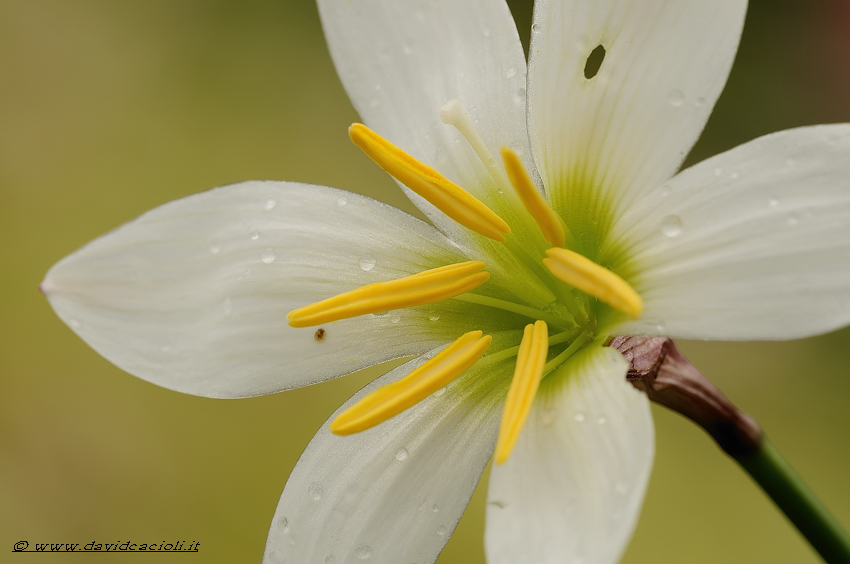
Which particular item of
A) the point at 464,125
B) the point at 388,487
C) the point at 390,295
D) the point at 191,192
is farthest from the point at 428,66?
the point at 191,192

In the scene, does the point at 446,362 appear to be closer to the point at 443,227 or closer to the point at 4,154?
the point at 443,227

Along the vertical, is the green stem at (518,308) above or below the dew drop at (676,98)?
below

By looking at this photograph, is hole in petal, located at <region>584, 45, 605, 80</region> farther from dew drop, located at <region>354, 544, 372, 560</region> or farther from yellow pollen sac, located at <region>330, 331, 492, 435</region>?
dew drop, located at <region>354, 544, 372, 560</region>

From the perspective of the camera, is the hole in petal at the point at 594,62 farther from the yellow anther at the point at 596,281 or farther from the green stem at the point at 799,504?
the green stem at the point at 799,504

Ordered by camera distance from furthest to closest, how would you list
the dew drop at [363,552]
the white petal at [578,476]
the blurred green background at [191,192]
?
the blurred green background at [191,192] → the dew drop at [363,552] → the white petal at [578,476]

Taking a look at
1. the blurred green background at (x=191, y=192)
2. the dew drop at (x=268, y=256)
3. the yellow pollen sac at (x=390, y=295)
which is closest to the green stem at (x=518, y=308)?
the yellow pollen sac at (x=390, y=295)

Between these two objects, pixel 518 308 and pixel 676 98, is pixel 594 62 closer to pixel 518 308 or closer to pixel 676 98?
pixel 676 98

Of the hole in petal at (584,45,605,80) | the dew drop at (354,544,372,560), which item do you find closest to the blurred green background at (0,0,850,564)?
the dew drop at (354,544,372,560)

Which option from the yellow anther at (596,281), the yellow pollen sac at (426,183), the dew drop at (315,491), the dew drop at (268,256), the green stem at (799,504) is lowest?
the green stem at (799,504)
